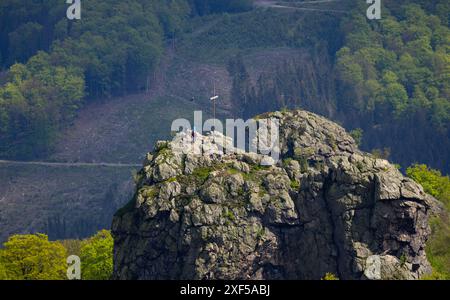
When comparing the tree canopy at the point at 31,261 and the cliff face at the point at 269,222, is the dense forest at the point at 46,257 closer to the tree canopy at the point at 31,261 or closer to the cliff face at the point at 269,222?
the tree canopy at the point at 31,261

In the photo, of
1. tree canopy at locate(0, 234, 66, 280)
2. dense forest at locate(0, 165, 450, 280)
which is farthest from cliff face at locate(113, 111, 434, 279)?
tree canopy at locate(0, 234, 66, 280)

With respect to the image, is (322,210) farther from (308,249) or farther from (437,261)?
(437,261)

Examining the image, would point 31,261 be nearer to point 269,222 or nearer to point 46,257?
point 46,257

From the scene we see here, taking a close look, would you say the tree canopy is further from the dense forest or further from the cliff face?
the cliff face

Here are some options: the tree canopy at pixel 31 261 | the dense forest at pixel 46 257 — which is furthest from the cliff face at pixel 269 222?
the tree canopy at pixel 31 261

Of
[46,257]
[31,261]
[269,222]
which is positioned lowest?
[31,261]

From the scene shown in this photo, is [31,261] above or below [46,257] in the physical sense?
below

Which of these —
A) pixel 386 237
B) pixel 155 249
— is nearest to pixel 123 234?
pixel 155 249

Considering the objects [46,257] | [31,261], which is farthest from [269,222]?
[31,261]
